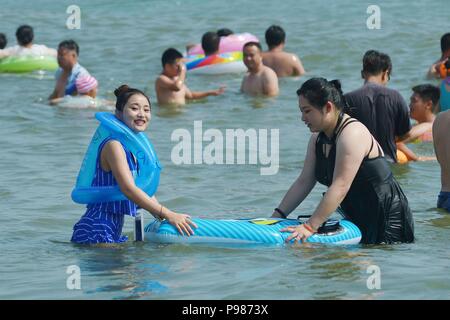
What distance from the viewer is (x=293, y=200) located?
6.57m

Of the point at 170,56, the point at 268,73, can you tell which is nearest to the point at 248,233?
the point at 170,56

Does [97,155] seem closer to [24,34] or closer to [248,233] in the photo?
[248,233]

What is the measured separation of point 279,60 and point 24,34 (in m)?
4.12

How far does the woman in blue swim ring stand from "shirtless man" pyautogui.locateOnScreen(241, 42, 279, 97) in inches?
285

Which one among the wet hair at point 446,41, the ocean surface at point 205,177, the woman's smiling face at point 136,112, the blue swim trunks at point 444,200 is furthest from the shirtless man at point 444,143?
the wet hair at point 446,41

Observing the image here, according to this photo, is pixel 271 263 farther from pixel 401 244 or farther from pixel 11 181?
pixel 11 181

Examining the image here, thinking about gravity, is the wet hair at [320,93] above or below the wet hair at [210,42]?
below

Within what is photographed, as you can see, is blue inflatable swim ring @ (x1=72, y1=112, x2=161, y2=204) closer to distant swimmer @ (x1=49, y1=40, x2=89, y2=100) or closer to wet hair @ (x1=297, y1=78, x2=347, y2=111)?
wet hair @ (x1=297, y1=78, x2=347, y2=111)

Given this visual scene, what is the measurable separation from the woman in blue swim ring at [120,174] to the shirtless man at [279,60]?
876 cm

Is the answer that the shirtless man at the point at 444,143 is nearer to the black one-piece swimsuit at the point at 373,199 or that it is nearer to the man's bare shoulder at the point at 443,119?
the man's bare shoulder at the point at 443,119

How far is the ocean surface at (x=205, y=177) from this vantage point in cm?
602

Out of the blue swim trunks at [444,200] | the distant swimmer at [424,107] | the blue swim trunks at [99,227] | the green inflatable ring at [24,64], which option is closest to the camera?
the blue swim trunks at [99,227]
